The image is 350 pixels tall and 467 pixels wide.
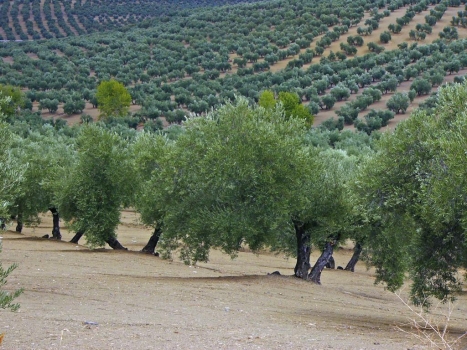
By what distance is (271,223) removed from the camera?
22406 mm

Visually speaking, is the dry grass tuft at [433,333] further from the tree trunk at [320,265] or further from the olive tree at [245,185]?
the olive tree at [245,185]

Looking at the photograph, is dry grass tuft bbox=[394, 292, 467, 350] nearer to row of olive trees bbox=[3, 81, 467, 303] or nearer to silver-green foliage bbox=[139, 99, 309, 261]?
row of olive trees bbox=[3, 81, 467, 303]

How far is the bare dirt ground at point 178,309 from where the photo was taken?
42.7 feet

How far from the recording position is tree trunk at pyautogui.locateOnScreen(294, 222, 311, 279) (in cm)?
2516

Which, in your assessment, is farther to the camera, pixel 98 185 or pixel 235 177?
pixel 98 185

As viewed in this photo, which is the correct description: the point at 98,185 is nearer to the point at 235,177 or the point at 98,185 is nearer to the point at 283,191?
the point at 235,177

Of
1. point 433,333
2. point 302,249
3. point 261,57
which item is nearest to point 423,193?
A: point 433,333

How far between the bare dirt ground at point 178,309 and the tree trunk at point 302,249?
82cm

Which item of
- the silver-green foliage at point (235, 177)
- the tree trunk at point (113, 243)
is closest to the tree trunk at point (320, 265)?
the silver-green foliage at point (235, 177)

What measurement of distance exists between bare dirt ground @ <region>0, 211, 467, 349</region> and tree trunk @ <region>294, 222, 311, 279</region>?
0.82 metres

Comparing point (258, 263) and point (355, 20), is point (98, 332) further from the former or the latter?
point (355, 20)

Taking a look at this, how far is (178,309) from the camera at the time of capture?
55.9 ft

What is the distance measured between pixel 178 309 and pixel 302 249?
367 inches

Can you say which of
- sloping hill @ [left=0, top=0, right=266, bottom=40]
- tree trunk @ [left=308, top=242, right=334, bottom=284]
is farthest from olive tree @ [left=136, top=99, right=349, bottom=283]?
sloping hill @ [left=0, top=0, right=266, bottom=40]
